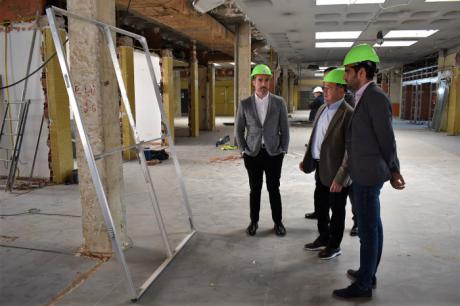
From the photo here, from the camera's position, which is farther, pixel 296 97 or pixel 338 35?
pixel 296 97

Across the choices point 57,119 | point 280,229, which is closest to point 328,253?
point 280,229

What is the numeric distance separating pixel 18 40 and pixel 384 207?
574 centimetres

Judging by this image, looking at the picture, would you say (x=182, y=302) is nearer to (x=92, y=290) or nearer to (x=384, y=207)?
(x=92, y=290)

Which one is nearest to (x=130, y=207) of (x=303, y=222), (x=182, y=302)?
(x=303, y=222)

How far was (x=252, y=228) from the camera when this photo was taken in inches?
148

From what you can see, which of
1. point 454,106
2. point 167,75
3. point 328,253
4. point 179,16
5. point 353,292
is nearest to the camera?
point 353,292

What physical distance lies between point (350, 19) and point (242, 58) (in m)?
2.65

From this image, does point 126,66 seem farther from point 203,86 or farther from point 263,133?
point 203,86

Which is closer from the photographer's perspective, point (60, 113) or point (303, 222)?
point (303, 222)

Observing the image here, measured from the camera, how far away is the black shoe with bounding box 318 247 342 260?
3150 millimetres

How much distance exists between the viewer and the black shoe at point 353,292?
2504mm

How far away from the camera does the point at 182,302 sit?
98.0 inches

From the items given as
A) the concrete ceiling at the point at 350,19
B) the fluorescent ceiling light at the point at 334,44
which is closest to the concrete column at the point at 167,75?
the concrete ceiling at the point at 350,19

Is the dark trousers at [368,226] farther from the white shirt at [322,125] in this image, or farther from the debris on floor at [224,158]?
the debris on floor at [224,158]
